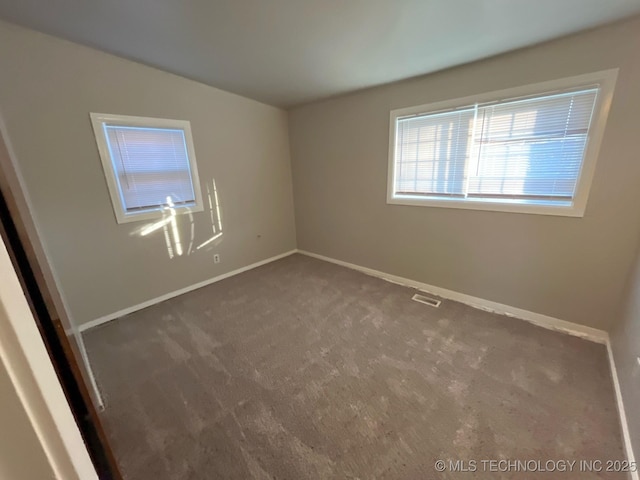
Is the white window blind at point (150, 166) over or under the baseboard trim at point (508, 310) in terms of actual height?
over

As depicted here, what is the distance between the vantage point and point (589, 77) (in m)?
1.87

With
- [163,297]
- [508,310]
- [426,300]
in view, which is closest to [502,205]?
[508,310]

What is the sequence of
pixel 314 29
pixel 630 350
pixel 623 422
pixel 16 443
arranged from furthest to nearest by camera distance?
pixel 314 29, pixel 630 350, pixel 623 422, pixel 16 443

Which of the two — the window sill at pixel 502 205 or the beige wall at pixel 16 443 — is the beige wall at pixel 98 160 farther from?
the beige wall at pixel 16 443

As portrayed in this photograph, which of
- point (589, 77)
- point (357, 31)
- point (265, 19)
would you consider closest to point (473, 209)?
point (589, 77)

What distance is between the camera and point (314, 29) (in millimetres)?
1957

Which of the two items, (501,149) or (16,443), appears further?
(501,149)

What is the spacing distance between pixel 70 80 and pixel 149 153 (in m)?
0.78

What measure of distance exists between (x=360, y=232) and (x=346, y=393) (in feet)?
7.15

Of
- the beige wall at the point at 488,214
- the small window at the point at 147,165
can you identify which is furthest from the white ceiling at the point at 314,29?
the small window at the point at 147,165

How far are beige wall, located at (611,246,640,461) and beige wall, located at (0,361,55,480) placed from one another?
2180mm

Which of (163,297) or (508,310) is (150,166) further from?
(508,310)

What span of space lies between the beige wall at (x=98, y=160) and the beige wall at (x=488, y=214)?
103 centimetres

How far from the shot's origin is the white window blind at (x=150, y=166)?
2627 mm
